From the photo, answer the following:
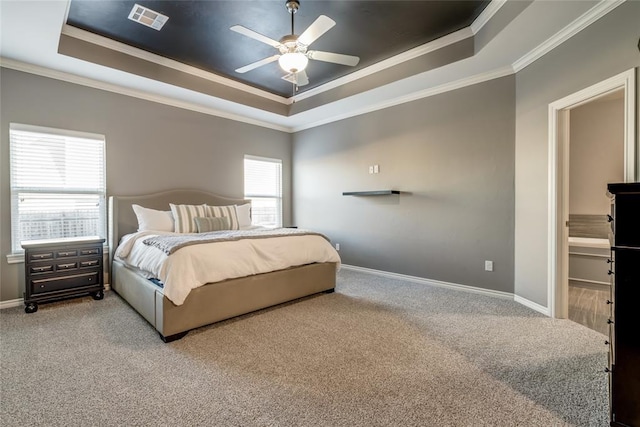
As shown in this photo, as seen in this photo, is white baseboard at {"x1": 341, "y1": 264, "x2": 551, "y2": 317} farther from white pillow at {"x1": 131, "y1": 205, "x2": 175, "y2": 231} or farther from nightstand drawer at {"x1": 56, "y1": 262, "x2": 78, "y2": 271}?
nightstand drawer at {"x1": 56, "y1": 262, "x2": 78, "y2": 271}

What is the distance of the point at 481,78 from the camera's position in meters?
3.61

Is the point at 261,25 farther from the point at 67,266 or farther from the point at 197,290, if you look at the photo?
the point at 67,266

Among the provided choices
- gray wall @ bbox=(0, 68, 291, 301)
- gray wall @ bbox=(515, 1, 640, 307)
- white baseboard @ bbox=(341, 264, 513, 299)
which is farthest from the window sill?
gray wall @ bbox=(515, 1, 640, 307)

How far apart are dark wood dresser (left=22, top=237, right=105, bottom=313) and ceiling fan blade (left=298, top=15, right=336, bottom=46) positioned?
3.13 metres

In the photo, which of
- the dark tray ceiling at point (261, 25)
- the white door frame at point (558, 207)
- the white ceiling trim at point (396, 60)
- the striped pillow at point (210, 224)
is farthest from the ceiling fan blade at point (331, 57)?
the striped pillow at point (210, 224)

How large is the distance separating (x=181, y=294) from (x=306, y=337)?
1063 mm

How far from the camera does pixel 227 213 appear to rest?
14.6ft

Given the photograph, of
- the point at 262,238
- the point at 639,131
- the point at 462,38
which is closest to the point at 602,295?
the point at 639,131

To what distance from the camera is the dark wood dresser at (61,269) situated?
307 centimetres

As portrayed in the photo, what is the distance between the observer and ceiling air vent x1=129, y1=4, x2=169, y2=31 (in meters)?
2.81

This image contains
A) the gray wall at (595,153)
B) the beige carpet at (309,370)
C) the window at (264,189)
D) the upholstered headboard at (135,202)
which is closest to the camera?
→ the beige carpet at (309,370)

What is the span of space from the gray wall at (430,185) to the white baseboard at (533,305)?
5.6 inches

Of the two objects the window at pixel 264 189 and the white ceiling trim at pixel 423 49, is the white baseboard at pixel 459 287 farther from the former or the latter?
the white ceiling trim at pixel 423 49

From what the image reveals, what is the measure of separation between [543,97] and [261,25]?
9.58ft
